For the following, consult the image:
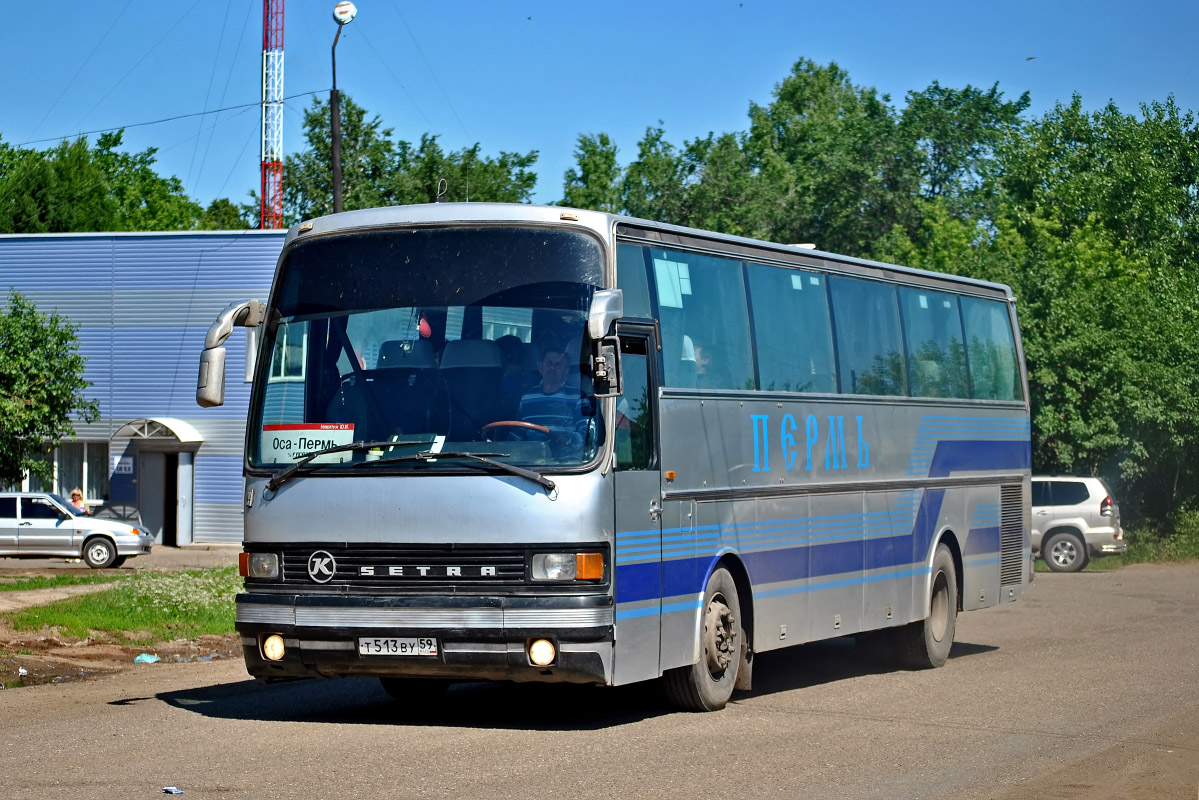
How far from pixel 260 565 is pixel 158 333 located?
3527 cm

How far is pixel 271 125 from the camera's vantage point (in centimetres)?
5356

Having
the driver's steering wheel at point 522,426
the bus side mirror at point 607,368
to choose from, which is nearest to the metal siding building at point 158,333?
the driver's steering wheel at point 522,426

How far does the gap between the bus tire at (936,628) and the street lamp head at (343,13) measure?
52.8ft

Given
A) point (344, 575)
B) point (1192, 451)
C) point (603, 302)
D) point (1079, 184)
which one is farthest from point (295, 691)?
point (1079, 184)

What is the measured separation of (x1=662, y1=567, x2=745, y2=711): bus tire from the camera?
428 inches

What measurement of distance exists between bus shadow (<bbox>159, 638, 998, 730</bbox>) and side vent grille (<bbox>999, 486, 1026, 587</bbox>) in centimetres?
344

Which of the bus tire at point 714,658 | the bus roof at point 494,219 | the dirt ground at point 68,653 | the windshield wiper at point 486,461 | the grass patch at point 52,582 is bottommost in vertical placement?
the dirt ground at point 68,653

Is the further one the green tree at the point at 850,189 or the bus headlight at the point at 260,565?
the green tree at the point at 850,189

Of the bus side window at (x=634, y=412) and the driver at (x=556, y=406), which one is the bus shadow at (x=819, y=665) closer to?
the bus side window at (x=634, y=412)

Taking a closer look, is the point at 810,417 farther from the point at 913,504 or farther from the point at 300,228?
the point at 300,228

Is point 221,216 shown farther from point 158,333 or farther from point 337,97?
point 337,97

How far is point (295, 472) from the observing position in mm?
10031

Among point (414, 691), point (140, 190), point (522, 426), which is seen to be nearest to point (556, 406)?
point (522, 426)

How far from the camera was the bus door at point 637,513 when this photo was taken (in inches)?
386
